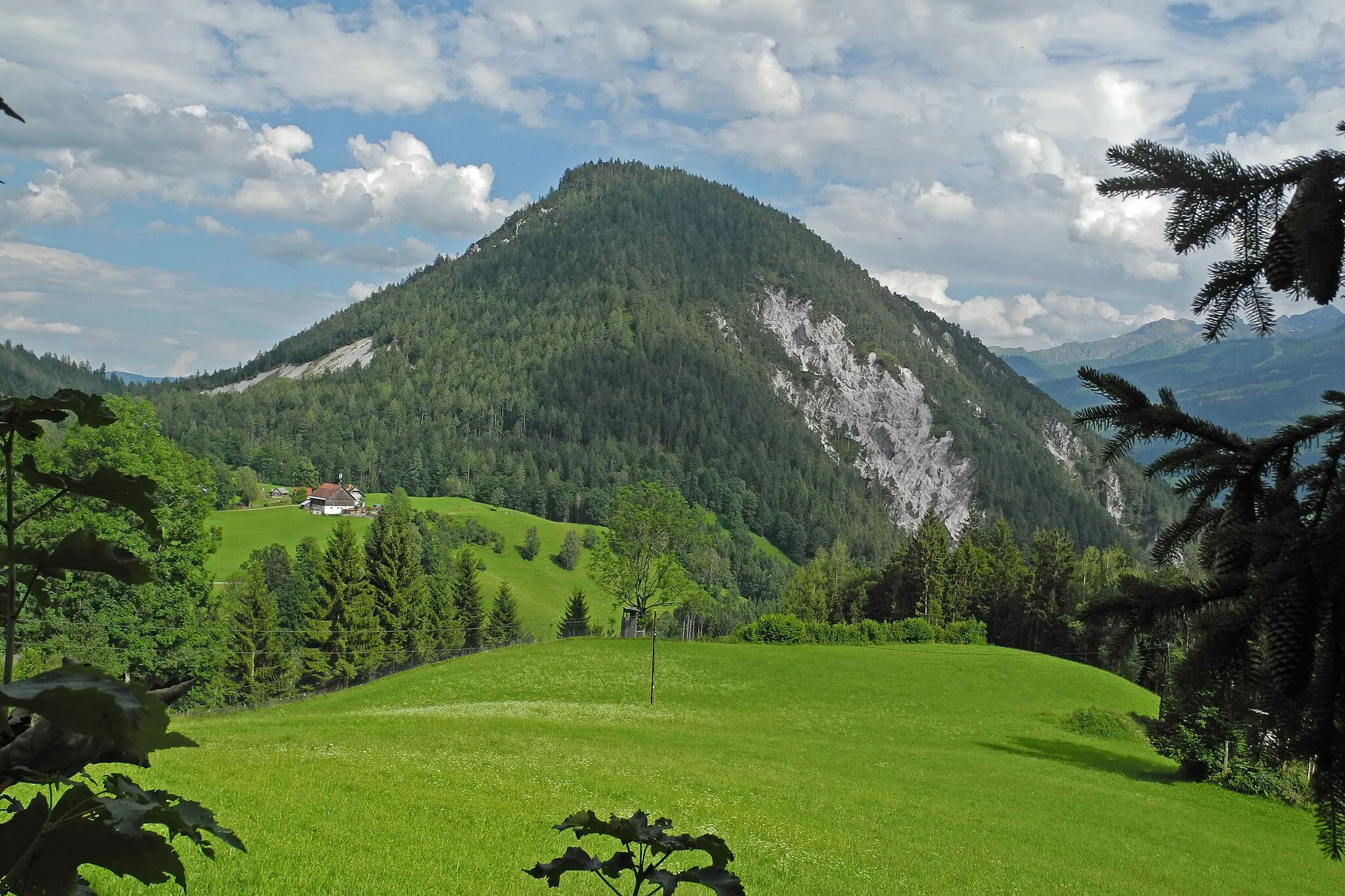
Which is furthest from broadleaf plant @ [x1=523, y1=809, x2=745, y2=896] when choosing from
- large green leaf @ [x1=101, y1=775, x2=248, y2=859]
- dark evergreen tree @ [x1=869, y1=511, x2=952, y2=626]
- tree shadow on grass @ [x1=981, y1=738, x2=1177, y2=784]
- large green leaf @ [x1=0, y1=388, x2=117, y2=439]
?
dark evergreen tree @ [x1=869, y1=511, x2=952, y2=626]

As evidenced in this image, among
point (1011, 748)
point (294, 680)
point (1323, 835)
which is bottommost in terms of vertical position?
point (294, 680)

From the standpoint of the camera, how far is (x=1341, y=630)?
305 cm

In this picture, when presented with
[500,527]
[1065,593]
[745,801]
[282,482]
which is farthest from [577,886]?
[282,482]

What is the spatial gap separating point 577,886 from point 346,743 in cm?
1308

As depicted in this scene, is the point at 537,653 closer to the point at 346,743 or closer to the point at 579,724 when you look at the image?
the point at 579,724

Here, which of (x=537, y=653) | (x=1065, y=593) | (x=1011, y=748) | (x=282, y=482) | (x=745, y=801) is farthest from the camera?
(x=282, y=482)

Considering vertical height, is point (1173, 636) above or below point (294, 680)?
above

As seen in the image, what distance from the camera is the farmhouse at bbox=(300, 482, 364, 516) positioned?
14800 centimetres

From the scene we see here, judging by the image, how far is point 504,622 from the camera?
8450 cm

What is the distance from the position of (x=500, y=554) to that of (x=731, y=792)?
126 metres

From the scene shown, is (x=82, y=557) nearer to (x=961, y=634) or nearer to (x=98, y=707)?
(x=98, y=707)

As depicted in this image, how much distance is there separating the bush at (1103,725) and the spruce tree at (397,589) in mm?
44082

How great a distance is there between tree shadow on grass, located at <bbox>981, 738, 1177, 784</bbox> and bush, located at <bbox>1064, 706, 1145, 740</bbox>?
173 inches

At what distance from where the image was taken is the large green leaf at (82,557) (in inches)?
75.1
